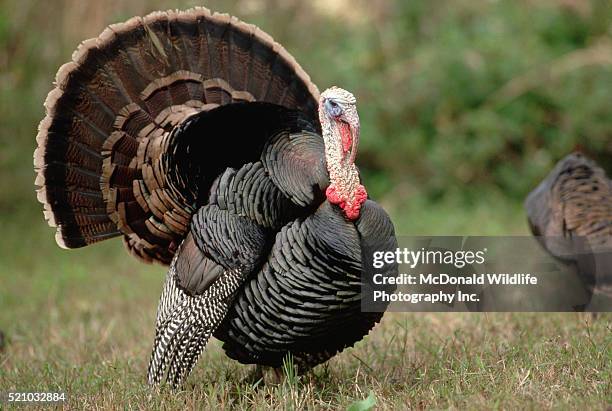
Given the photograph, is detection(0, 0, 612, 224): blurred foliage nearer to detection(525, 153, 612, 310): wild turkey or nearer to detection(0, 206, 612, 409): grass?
detection(525, 153, 612, 310): wild turkey

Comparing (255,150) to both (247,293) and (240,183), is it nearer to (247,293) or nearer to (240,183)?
(240,183)

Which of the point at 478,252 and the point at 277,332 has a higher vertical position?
the point at 478,252

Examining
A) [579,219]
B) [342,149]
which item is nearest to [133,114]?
[342,149]

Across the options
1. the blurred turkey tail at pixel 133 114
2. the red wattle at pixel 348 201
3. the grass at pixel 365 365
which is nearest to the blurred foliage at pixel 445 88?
the grass at pixel 365 365

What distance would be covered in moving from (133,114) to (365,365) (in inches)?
72.5

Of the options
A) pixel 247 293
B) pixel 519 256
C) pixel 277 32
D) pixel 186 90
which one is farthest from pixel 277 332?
pixel 277 32

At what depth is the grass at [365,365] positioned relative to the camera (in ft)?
12.3

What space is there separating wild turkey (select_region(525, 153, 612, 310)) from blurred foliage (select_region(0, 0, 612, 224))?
332cm

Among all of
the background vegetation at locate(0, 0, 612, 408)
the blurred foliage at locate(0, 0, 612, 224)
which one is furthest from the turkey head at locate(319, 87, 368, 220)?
the blurred foliage at locate(0, 0, 612, 224)

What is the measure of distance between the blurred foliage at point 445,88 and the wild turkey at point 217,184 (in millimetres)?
4841

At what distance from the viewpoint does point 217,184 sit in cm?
409

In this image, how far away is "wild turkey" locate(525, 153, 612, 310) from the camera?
510 centimetres

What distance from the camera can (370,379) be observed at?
4219 millimetres

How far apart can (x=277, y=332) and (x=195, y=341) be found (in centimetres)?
44
